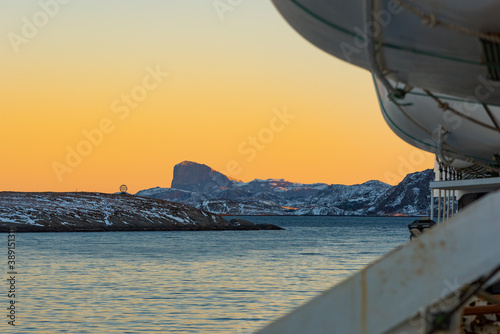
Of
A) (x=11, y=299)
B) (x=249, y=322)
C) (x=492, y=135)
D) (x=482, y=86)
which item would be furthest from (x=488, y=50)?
(x=11, y=299)

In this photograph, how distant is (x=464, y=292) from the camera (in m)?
3.53

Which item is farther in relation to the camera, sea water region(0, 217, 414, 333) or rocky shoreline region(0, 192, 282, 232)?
rocky shoreline region(0, 192, 282, 232)

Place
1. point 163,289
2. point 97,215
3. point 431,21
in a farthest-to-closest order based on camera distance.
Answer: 1. point 97,215
2. point 163,289
3. point 431,21

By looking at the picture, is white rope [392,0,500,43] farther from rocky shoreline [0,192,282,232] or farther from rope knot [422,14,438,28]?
rocky shoreline [0,192,282,232]

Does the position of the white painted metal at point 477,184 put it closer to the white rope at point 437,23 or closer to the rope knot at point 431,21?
the white rope at point 437,23

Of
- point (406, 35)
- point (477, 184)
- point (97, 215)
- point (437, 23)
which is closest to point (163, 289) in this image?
point (477, 184)

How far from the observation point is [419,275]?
11.4 ft

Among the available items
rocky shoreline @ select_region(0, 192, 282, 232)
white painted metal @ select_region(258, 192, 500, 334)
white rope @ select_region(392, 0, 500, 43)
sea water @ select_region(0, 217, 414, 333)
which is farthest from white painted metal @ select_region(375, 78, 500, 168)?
rocky shoreline @ select_region(0, 192, 282, 232)

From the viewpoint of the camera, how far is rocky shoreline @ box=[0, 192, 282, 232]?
13275 centimetres

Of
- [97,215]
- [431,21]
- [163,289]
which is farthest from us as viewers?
[97,215]

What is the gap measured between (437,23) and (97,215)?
137483 mm

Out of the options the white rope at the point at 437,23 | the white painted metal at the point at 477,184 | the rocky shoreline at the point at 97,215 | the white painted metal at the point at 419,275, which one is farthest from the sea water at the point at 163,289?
the rocky shoreline at the point at 97,215

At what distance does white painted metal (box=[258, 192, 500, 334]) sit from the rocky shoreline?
129399mm

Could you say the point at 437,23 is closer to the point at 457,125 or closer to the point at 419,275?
the point at 419,275
